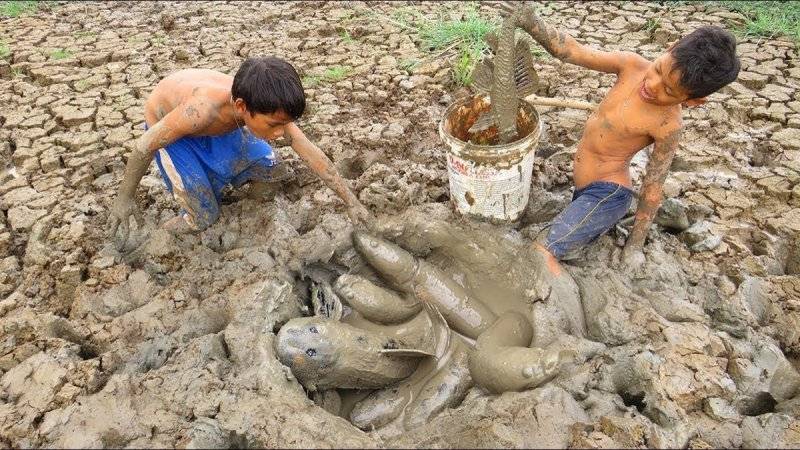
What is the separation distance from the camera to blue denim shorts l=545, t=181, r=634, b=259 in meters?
2.56

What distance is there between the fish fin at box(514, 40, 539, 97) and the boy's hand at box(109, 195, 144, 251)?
6.24 ft

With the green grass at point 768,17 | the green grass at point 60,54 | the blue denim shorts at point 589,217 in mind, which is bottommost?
the blue denim shorts at point 589,217

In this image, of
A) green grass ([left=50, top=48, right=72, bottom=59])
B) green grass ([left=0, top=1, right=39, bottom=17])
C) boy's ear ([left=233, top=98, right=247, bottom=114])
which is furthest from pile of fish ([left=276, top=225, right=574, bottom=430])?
green grass ([left=0, top=1, right=39, bottom=17])

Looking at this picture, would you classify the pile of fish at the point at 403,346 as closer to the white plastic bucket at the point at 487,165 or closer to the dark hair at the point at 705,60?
the white plastic bucket at the point at 487,165

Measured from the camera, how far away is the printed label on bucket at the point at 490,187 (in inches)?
99.5

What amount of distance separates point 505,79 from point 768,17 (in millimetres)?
3270

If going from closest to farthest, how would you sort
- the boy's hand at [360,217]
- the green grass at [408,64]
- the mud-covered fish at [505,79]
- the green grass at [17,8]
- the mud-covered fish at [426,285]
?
1. the mud-covered fish at [505,79]
2. the mud-covered fish at [426,285]
3. the boy's hand at [360,217]
4. the green grass at [408,64]
5. the green grass at [17,8]

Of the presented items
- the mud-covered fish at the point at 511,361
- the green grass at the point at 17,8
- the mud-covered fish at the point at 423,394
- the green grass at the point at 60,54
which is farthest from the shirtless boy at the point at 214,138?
the green grass at the point at 17,8

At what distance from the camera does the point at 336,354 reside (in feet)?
7.23

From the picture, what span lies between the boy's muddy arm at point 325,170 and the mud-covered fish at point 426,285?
11cm

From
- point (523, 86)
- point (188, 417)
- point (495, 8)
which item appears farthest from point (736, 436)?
point (495, 8)

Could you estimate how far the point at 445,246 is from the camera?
2.78 m

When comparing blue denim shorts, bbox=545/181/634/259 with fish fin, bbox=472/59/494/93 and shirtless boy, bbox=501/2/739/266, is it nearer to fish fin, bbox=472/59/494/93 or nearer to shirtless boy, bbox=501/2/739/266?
shirtless boy, bbox=501/2/739/266

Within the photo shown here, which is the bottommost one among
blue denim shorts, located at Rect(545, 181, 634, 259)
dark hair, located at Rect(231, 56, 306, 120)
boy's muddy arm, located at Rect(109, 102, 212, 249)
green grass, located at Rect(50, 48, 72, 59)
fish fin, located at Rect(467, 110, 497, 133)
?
blue denim shorts, located at Rect(545, 181, 634, 259)
